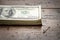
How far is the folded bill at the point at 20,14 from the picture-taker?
117 centimetres

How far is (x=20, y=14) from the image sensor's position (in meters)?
1.20

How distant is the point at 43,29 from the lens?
1181 millimetres

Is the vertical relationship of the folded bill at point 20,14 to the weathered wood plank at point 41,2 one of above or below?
below

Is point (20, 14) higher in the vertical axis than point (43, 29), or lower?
higher

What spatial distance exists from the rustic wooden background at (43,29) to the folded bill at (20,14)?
43mm

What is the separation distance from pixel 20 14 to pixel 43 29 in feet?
0.70

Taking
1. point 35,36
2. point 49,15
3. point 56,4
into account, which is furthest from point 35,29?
point 56,4

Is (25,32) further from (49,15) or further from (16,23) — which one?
(49,15)

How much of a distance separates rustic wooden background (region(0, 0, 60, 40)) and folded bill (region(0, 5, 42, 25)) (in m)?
0.04

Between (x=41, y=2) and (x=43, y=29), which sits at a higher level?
(x=41, y=2)

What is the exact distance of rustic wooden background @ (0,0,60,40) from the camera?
44.9 inches

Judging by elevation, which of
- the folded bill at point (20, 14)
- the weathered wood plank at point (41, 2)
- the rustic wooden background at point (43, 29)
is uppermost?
the weathered wood plank at point (41, 2)

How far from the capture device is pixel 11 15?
3.92 ft

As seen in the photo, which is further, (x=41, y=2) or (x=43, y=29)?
(x=41, y=2)
